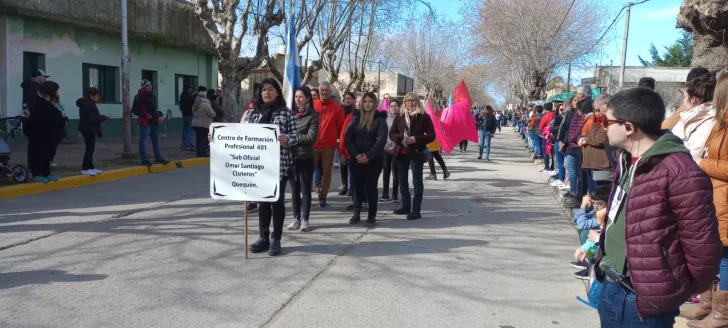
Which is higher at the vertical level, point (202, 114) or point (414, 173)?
point (202, 114)

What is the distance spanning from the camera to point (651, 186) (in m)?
2.44

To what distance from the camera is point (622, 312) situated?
2.61 meters

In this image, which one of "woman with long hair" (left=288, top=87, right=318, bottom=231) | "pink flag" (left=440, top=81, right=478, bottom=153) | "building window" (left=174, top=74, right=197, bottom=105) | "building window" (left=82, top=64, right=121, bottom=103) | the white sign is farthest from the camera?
"building window" (left=174, top=74, right=197, bottom=105)

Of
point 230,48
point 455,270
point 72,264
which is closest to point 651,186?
point 455,270

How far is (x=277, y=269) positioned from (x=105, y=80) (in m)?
16.0

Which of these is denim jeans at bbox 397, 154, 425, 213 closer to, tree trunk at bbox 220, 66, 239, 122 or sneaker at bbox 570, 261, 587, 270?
sneaker at bbox 570, 261, 587, 270

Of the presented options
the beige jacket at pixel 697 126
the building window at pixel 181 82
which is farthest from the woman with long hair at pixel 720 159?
the building window at pixel 181 82

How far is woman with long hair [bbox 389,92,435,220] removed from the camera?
793cm

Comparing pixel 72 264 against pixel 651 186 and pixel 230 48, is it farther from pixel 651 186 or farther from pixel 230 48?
pixel 230 48

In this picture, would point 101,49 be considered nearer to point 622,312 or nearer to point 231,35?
point 231,35

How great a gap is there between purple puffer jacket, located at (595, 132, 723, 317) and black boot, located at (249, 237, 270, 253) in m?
4.19

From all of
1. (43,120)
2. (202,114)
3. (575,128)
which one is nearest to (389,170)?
(575,128)

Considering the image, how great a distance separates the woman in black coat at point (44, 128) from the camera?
374 inches

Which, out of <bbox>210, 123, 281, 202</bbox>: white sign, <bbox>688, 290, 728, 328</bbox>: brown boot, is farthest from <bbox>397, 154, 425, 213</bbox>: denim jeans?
<bbox>688, 290, 728, 328</bbox>: brown boot
